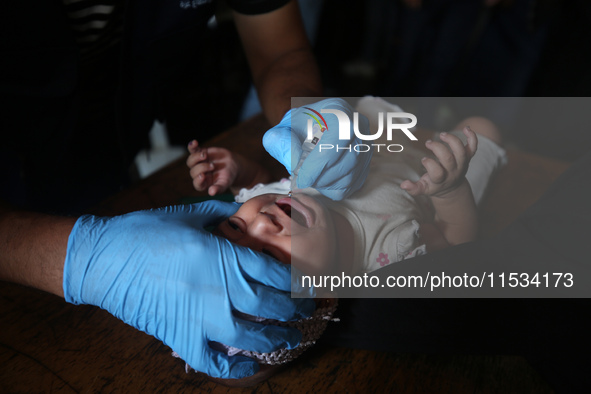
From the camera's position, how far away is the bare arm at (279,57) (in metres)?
1.04

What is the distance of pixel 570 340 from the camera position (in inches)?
24.7

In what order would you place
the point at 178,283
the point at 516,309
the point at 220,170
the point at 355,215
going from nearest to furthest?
the point at 178,283
the point at 516,309
the point at 355,215
the point at 220,170

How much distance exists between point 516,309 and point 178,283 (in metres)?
0.57

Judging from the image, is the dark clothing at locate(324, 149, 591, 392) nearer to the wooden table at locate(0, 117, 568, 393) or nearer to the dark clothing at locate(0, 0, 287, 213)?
the wooden table at locate(0, 117, 568, 393)

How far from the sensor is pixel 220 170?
A: 2.91 feet

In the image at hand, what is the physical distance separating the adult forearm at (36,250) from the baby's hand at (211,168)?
0.93 ft

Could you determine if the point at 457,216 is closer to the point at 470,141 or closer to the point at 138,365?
the point at 470,141

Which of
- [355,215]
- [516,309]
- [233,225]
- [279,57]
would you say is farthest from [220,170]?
[516,309]

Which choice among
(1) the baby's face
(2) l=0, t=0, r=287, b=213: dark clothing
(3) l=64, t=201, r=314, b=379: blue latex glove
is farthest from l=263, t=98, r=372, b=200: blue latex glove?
(2) l=0, t=0, r=287, b=213: dark clothing

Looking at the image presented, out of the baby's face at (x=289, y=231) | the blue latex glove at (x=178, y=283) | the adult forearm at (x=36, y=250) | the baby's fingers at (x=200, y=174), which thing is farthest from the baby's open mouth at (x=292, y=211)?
the adult forearm at (x=36, y=250)

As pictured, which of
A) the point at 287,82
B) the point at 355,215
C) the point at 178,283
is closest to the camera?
the point at 178,283

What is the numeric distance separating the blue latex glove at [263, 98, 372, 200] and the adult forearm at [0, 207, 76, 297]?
36 cm

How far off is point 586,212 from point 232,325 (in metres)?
0.61

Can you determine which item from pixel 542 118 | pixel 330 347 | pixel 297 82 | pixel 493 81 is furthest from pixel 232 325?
pixel 493 81
